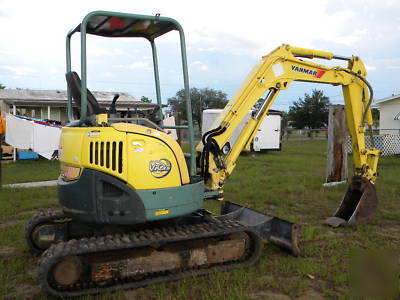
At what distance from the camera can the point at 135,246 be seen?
162 inches

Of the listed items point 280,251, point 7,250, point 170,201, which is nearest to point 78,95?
point 170,201

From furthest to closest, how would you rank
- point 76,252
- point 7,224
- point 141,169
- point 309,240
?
point 7,224 → point 309,240 → point 141,169 → point 76,252

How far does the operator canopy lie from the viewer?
471 cm

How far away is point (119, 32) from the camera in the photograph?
211 inches

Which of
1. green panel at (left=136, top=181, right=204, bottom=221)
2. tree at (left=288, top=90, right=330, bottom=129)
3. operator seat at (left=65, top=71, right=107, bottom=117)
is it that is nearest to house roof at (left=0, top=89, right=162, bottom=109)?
operator seat at (left=65, top=71, right=107, bottom=117)

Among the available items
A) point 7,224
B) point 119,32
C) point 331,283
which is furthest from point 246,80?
point 7,224

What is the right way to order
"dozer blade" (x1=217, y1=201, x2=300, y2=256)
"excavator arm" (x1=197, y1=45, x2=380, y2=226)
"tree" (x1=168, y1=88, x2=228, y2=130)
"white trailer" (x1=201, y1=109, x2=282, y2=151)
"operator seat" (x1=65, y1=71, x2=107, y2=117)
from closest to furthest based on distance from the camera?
"operator seat" (x1=65, y1=71, x2=107, y2=117) → "dozer blade" (x1=217, y1=201, x2=300, y2=256) → "excavator arm" (x1=197, y1=45, x2=380, y2=226) → "white trailer" (x1=201, y1=109, x2=282, y2=151) → "tree" (x1=168, y1=88, x2=228, y2=130)

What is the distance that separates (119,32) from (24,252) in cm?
329

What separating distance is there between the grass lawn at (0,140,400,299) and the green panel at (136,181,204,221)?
0.77 meters

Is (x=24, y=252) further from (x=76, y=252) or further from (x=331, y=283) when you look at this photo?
(x=331, y=283)

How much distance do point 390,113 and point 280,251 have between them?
21326 mm

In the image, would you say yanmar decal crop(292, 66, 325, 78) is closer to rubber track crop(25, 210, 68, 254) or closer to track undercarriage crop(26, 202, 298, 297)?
track undercarriage crop(26, 202, 298, 297)

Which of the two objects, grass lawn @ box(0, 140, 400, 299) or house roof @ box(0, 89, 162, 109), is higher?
house roof @ box(0, 89, 162, 109)

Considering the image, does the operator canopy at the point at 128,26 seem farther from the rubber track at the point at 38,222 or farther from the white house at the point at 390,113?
the white house at the point at 390,113
